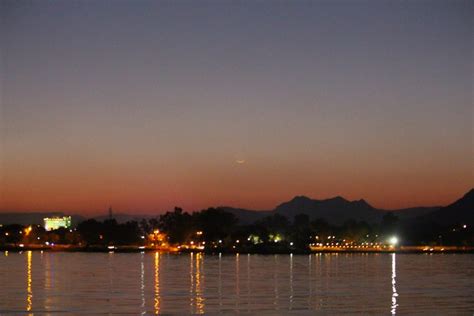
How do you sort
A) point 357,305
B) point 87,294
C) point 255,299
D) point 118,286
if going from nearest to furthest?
1. point 357,305
2. point 255,299
3. point 87,294
4. point 118,286

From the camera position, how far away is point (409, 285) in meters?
57.6

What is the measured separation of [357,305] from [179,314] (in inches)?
365

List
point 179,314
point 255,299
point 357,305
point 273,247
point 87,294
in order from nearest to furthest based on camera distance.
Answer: point 179,314 < point 357,305 < point 255,299 < point 87,294 < point 273,247

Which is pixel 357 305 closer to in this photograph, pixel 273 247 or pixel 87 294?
pixel 87 294

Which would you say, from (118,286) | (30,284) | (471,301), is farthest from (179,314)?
(30,284)

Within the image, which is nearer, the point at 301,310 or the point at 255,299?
the point at 301,310

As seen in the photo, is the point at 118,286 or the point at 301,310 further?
the point at 118,286

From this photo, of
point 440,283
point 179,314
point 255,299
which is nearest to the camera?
point 179,314

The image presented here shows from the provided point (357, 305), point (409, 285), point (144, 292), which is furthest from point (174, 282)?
point (357, 305)

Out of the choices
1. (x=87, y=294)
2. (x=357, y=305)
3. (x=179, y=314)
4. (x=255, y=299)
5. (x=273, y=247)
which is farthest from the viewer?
(x=273, y=247)

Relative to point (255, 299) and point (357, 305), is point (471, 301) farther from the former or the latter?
point (255, 299)

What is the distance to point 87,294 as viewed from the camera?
4712 cm

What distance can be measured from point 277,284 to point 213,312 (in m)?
20.7

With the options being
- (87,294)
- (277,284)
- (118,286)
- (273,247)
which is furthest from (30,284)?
(273,247)
